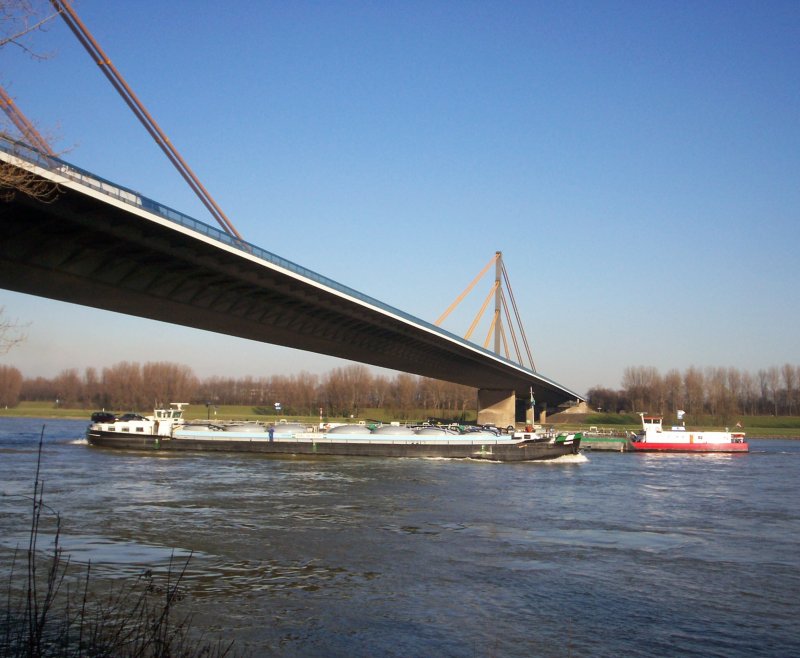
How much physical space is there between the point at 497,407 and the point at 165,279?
218 feet

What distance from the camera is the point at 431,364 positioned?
8175cm

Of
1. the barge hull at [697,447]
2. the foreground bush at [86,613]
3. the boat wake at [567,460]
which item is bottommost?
Result: the foreground bush at [86,613]

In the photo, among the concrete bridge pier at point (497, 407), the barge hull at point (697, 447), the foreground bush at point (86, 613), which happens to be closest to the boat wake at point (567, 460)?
the barge hull at point (697, 447)

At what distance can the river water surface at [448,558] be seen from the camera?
1249cm

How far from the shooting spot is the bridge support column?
96812mm

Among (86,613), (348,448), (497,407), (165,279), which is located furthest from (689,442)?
(86,613)

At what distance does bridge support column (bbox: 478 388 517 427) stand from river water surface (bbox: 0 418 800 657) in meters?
58.7

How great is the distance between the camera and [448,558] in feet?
60.5

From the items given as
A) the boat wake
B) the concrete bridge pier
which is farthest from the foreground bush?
the concrete bridge pier

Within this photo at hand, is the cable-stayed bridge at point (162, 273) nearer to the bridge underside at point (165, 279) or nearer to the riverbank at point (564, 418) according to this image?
the bridge underside at point (165, 279)

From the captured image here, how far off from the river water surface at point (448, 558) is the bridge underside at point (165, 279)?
8748 millimetres

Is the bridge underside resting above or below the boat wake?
above

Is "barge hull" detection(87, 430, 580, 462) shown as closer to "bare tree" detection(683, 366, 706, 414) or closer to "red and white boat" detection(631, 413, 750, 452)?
"red and white boat" detection(631, 413, 750, 452)

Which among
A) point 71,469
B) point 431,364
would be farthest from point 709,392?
point 71,469
